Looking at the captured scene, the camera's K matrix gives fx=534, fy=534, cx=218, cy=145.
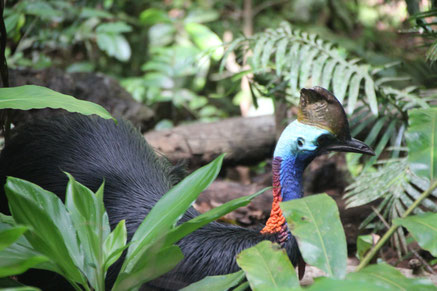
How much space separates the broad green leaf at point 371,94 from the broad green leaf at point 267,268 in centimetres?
153

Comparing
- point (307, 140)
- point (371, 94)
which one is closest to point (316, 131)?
point (307, 140)

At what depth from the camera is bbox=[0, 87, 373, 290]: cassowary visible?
192cm

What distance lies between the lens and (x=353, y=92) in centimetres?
288

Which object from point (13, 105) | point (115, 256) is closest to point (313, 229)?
point (115, 256)

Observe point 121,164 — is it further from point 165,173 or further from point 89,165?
point 165,173

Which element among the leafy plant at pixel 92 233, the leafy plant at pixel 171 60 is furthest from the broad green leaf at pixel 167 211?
the leafy plant at pixel 171 60

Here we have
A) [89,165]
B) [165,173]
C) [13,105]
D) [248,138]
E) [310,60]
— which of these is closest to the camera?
[13,105]

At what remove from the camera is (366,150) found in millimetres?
2092

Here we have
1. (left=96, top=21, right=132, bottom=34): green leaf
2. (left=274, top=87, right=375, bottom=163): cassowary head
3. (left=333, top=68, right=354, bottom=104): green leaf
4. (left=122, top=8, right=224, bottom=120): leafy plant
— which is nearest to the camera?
(left=274, top=87, right=375, bottom=163): cassowary head

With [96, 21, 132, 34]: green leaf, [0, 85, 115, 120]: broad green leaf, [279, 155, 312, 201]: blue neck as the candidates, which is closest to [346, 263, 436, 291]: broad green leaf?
[279, 155, 312, 201]: blue neck

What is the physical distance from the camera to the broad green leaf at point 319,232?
1.38 m

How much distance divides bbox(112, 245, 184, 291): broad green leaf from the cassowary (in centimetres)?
39

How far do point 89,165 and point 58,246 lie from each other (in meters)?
0.90

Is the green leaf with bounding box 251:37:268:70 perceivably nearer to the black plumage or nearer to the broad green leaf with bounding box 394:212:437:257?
the black plumage
